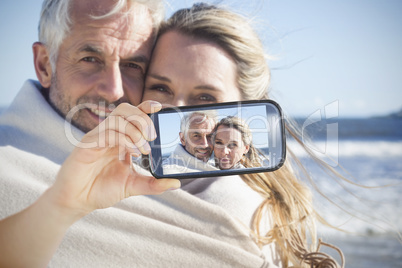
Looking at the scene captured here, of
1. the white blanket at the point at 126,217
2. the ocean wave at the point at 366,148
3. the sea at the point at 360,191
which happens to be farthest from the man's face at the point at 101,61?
the ocean wave at the point at 366,148

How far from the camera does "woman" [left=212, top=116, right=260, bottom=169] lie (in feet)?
4.33

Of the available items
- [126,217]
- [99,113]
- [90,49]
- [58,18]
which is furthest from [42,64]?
[126,217]

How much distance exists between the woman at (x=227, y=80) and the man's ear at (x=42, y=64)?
2.45 feet

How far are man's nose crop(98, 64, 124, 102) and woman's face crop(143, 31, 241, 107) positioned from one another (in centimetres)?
17

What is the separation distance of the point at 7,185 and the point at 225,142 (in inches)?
46.5

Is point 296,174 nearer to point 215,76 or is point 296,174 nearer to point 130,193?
point 215,76

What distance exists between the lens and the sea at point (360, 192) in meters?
→ 2.61

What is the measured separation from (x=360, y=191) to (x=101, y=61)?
6010mm

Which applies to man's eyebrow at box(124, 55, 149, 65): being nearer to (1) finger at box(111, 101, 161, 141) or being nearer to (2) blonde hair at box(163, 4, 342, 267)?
(2) blonde hair at box(163, 4, 342, 267)

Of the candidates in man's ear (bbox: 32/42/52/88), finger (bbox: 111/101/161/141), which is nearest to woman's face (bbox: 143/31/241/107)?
man's ear (bbox: 32/42/52/88)

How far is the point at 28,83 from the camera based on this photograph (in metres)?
2.25

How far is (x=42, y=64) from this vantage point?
101 inches

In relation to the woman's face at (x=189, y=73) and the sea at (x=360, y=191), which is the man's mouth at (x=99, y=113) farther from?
the sea at (x=360, y=191)

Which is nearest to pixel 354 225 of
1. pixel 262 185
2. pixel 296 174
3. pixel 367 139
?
pixel 296 174
